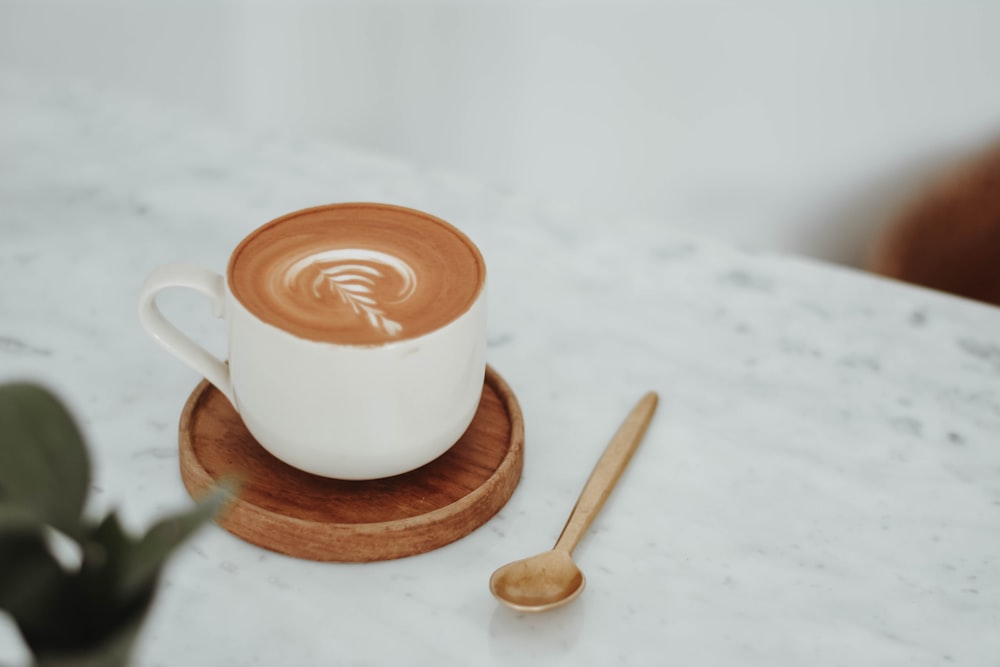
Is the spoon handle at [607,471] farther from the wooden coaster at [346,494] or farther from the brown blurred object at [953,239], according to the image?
the brown blurred object at [953,239]

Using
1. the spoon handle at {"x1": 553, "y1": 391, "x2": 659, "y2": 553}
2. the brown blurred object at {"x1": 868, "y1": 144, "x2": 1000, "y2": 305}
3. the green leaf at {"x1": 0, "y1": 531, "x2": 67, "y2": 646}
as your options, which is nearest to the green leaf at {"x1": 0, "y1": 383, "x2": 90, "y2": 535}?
the green leaf at {"x1": 0, "y1": 531, "x2": 67, "y2": 646}

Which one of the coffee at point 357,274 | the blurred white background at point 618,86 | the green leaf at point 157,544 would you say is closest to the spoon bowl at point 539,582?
the coffee at point 357,274

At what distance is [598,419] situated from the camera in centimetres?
76

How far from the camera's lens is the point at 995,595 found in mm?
643

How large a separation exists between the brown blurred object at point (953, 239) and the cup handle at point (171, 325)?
118cm

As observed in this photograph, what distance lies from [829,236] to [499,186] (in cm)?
107

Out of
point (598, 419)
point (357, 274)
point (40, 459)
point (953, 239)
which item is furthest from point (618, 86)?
point (40, 459)

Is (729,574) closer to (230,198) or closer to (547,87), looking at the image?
(230,198)

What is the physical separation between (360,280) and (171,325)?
5.1 inches

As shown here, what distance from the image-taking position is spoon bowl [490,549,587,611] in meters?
0.59

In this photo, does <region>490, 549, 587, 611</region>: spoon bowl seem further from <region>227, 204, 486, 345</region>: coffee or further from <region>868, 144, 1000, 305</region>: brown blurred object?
<region>868, 144, 1000, 305</region>: brown blurred object

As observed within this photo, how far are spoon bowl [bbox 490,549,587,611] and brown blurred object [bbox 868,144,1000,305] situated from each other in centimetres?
110

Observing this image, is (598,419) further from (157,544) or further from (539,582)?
(157,544)

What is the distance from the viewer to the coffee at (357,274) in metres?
0.58
